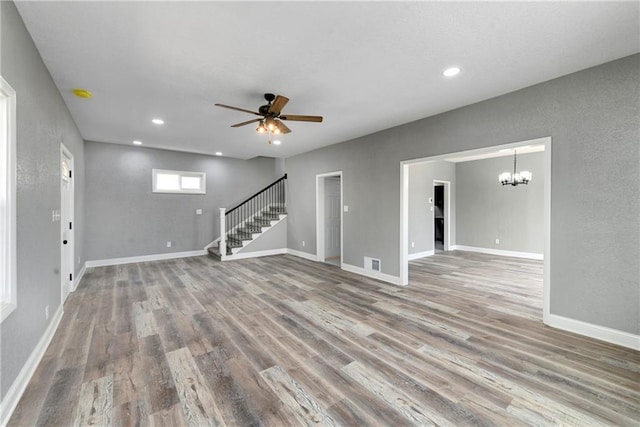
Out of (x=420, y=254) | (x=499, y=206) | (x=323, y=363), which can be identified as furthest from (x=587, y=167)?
(x=499, y=206)

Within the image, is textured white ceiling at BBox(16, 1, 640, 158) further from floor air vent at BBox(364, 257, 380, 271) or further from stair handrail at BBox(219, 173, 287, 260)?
stair handrail at BBox(219, 173, 287, 260)

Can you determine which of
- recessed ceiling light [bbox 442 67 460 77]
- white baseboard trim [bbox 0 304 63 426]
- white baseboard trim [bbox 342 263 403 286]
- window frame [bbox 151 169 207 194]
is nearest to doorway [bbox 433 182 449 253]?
white baseboard trim [bbox 342 263 403 286]

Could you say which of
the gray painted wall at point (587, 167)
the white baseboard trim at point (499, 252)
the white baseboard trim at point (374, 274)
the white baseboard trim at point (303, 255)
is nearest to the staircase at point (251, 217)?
the white baseboard trim at point (303, 255)

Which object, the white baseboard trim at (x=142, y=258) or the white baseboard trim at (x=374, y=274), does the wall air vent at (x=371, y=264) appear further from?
the white baseboard trim at (x=142, y=258)

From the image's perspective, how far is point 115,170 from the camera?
6324mm

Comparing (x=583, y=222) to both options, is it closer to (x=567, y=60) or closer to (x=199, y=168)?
(x=567, y=60)

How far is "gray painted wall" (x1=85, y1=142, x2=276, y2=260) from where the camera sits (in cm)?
614

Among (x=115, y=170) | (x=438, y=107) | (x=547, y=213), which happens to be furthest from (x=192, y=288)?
(x=547, y=213)

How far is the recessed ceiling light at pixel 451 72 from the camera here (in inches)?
109

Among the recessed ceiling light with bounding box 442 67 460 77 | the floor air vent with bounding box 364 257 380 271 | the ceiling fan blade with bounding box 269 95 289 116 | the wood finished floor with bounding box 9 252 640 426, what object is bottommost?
the wood finished floor with bounding box 9 252 640 426

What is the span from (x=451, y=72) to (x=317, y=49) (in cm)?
151

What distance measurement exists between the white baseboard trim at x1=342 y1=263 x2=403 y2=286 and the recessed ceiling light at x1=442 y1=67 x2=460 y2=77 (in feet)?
10.8

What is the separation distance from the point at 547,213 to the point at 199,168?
765 centimetres

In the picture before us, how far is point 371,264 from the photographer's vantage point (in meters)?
5.30
